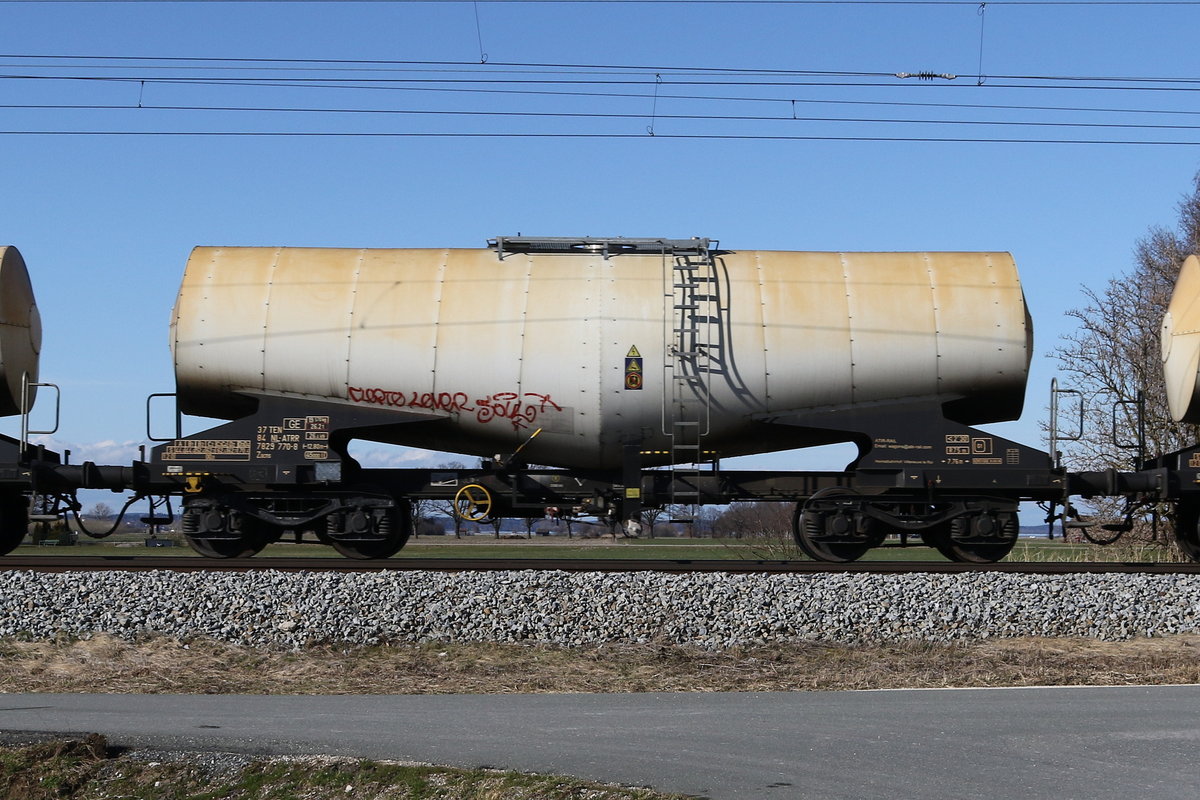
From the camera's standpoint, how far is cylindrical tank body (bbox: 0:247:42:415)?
46.8ft

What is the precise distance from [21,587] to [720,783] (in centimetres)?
824

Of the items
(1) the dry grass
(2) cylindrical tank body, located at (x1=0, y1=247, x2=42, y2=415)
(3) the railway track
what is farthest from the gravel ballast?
(2) cylindrical tank body, located at (x1=0, y1=247, x2=42, y2=415)

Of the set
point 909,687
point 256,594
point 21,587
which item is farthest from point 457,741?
point 21,587

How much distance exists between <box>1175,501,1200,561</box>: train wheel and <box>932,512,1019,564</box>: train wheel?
7.43ft

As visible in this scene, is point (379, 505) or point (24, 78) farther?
point (24, 78)

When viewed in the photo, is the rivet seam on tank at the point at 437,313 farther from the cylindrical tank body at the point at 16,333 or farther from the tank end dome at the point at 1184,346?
the tank end dome at the point at 1184,346

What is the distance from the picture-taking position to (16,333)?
47.8ft

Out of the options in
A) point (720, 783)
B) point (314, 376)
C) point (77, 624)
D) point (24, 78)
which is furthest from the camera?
point (24, 78)

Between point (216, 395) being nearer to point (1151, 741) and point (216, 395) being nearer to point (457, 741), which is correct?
point (457, 741)

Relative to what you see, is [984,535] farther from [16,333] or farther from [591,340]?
[16,333]

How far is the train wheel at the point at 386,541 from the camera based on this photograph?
13.9m

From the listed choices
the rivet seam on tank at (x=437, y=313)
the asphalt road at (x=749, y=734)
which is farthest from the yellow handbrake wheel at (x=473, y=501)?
the asphalt road at (x=749, y=734)

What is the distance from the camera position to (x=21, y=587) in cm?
1152

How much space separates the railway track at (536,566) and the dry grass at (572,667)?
1.83m
